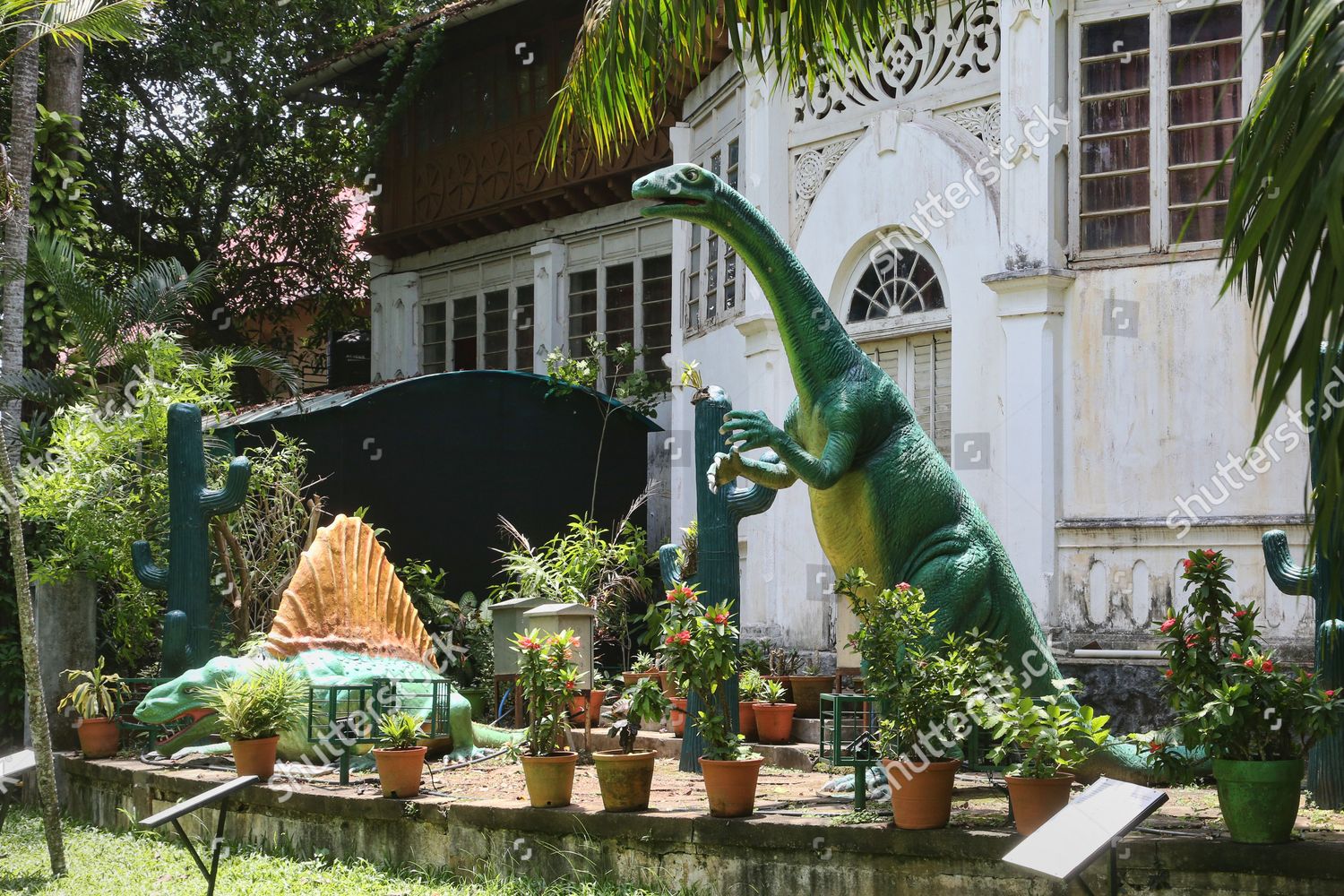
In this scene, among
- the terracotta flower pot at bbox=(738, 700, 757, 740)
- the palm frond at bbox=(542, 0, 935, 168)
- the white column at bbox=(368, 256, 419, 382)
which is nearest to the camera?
the palm frond at bbox=(542, 0, 935, 168)

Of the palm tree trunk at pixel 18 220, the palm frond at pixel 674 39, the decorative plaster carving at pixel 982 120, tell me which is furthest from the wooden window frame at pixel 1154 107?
the palm tree trunk at pixel 18 220

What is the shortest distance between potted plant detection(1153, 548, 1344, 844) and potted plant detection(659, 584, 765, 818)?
1663 millimetres

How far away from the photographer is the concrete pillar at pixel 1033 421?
10.1 m

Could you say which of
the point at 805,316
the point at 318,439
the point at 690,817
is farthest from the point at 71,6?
the point at 318,439

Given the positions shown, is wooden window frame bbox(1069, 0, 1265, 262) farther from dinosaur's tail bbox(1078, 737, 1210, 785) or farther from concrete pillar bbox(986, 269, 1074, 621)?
dinosaur's tail bbox(1078, 737, 1210, 785)

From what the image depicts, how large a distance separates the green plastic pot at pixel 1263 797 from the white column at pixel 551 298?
1273 cm

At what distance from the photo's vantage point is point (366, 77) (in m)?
19.5

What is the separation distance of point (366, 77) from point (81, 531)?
10.7m

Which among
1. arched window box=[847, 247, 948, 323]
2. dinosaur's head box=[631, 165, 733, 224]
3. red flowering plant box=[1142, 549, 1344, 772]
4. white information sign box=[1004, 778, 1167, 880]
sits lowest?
white information sign box=[1004, 778, 1167, 880]

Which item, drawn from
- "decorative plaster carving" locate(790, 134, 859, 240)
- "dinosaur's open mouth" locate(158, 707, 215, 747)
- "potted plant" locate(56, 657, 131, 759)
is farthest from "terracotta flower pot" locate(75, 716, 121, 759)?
"decorative plaster carving" locate(790, 134, 859, 240)

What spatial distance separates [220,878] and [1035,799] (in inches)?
161

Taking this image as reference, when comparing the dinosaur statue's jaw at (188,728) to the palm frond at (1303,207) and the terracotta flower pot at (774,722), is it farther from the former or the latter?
the palm frond at (1303,207)

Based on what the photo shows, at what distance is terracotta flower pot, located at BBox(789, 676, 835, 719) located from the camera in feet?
31.9

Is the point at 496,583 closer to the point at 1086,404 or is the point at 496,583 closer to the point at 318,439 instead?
the point at 318,439
